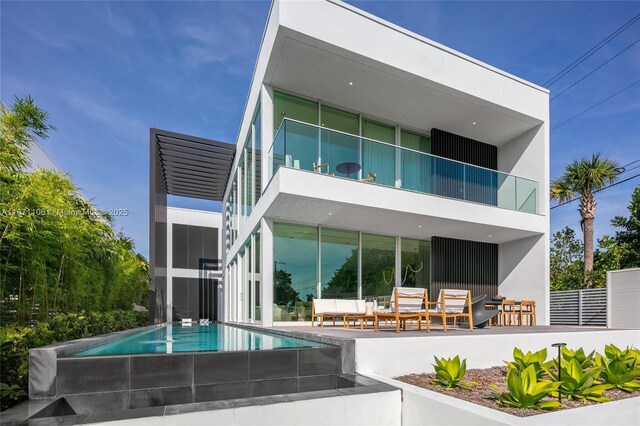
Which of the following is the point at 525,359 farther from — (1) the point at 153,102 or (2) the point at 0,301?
(1) the point at 153,102

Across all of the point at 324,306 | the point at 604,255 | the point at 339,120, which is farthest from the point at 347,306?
the point at 604,255

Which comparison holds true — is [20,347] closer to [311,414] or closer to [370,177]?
[311,414]

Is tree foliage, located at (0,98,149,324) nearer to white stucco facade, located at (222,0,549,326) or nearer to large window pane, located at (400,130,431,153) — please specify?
white stucco facade, located at (222,0,549,326)

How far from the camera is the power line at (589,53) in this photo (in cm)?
1755

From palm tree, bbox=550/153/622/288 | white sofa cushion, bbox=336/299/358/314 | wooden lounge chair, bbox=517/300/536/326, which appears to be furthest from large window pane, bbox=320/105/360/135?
palm tree, bbox=550/153/622/288

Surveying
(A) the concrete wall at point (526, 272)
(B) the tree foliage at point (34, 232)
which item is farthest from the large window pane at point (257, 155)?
(A) the concrete wall at point (526, 272)

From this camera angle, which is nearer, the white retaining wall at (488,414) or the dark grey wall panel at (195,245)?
the white retaining wall at (488,414)

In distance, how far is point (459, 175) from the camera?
33.4 ft

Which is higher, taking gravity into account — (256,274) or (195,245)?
(195,245)

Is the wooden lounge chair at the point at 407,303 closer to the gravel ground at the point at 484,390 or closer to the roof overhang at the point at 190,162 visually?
the gravel ground at the point at 484,390

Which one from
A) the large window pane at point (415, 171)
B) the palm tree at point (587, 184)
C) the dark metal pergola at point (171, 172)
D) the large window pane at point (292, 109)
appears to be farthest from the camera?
the palm tree at point (587, 184)

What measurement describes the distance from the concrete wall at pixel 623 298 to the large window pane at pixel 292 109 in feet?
32.2

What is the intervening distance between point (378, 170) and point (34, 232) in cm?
656

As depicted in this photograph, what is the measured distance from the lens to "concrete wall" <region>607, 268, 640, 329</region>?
35.2 ft
